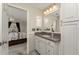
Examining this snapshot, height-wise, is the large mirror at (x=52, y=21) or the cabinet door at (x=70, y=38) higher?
the large mirror at (x=52, y=21)

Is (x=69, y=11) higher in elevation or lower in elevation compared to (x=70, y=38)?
higher

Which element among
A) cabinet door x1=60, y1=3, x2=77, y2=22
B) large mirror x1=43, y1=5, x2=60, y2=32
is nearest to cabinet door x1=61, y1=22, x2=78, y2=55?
cabinet door x1=60, y1=3, x2=77, y2=22

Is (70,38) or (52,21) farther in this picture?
(52,21)

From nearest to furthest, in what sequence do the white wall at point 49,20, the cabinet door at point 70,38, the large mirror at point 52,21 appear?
the cabinet door at point 70,38 < the large mirror at point 52,21 < the white wall at point 49,20

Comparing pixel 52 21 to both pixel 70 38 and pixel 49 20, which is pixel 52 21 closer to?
pixel 49 20

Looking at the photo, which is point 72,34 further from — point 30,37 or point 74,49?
point 30,37

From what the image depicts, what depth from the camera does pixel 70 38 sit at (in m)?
1.25

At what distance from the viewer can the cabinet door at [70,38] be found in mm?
1152

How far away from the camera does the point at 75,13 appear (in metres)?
1.15

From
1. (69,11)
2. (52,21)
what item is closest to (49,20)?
(52,21)

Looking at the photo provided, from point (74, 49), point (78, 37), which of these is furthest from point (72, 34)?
point (74, 49)

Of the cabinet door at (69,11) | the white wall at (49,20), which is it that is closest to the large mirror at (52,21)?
the white wall at (49,20)

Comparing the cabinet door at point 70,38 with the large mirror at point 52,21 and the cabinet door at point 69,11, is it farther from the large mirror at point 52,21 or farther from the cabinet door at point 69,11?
the large mirror at point 52,21

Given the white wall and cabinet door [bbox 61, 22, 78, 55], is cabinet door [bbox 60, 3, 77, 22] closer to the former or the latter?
cabinet door [bbox 61, 22, 78, 55]
